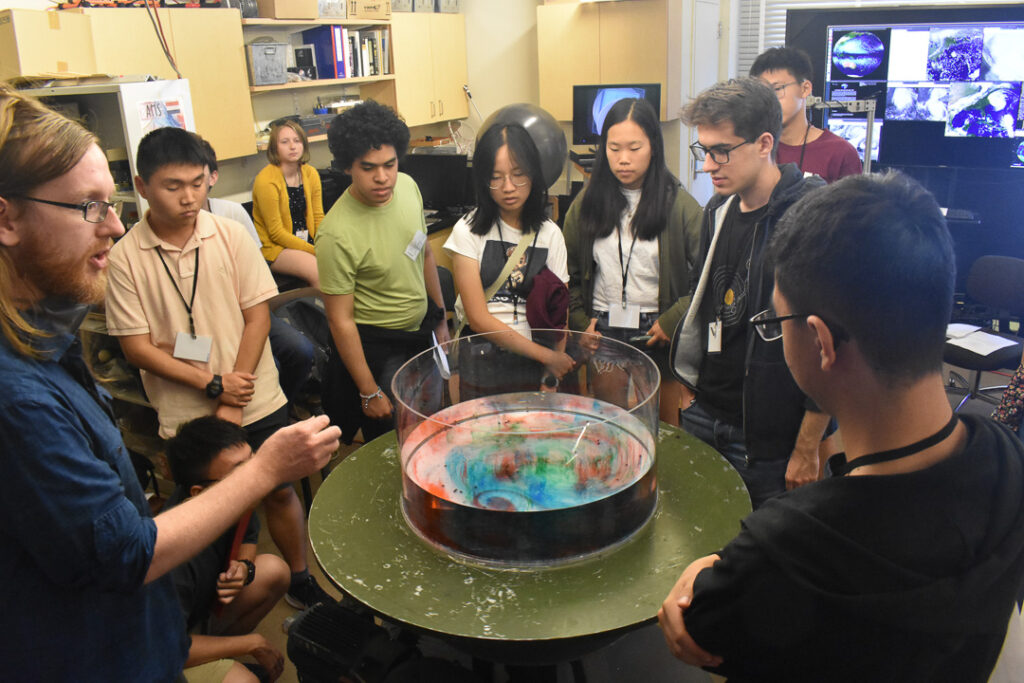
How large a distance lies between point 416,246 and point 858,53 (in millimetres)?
3878

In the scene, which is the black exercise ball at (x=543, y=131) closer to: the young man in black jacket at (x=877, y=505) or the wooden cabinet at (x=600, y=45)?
the wooden cabinet at (x=600, y=45)

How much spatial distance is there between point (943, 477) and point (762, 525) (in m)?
0.21

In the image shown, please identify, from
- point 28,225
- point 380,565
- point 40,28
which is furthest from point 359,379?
point 40,28

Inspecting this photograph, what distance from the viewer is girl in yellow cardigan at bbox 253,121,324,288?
424cm

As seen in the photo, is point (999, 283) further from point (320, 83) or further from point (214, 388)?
point (320, 83)

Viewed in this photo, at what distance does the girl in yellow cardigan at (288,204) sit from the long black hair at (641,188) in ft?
6.89

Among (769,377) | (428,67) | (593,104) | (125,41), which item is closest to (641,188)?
(769,377)

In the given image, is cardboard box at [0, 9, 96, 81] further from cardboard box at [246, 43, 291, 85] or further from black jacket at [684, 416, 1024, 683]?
black jacket at [684, 416, 1024, 683]

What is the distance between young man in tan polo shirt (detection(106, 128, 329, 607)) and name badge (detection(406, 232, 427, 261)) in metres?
0.51

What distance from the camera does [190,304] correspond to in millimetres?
2416

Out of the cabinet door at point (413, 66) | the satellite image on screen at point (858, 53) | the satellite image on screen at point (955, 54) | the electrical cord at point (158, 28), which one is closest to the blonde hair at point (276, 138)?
the electrical cord at point (158, 28)

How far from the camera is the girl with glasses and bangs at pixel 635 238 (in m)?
2.50

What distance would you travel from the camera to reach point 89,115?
121 inches

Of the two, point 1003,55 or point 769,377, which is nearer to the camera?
point 769,377
